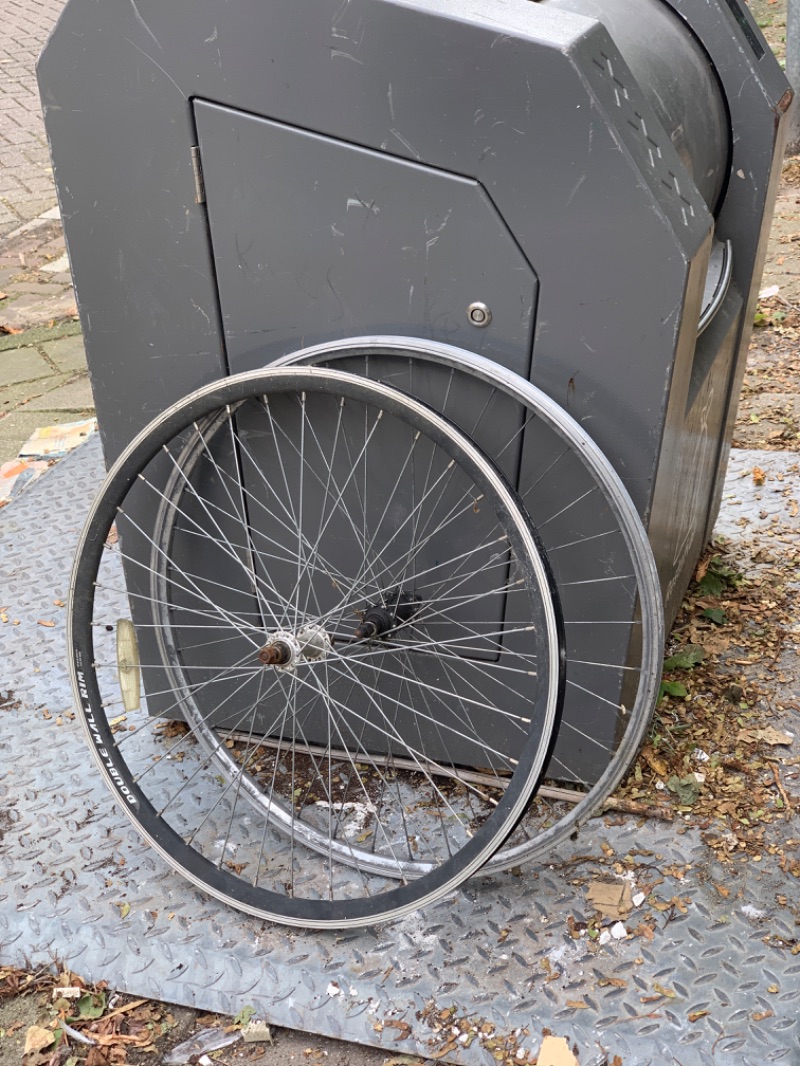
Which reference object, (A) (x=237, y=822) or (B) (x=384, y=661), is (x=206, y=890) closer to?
(A) (x=237, y=822)

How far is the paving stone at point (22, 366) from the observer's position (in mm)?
4621

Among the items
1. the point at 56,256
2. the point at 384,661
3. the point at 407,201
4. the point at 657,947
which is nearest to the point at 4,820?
the point at 384,661

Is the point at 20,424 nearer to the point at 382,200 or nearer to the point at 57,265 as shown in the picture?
the point at 57,265

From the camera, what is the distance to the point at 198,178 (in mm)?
1907

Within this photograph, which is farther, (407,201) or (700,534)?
(700,534)

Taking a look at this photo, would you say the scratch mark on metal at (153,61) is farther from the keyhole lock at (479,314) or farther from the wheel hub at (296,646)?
the wheel hub at (296,646)

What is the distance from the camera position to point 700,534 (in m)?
2.89

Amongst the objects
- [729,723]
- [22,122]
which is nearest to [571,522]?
[729,723]

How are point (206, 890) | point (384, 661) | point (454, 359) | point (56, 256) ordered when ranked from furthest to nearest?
point (56, 256)
point (384, 661)
point (206, 890)
point (454, 359)

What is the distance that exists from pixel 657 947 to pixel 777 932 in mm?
234

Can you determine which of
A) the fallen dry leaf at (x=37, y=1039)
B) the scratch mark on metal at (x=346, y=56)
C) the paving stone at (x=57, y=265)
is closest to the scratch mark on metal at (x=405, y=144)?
the scratch mark on metal at (x=346, y=56)

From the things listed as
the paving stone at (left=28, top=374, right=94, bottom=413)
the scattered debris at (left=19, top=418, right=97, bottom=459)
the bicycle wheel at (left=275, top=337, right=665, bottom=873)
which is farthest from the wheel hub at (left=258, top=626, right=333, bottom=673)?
the paving stone at (left=28, top=374, right=94, bottom=413)

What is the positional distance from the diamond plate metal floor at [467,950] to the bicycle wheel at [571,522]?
0.50 ft

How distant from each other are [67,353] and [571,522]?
3.46 metres
